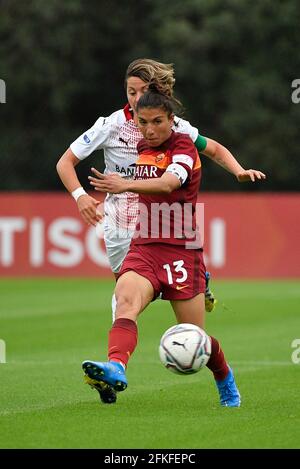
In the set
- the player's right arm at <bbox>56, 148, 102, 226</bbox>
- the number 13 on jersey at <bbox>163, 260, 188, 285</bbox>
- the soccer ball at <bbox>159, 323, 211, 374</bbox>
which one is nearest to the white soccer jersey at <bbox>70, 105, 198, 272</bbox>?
the player's right arm at <bbox>56, 148, 102, 226</bbox>

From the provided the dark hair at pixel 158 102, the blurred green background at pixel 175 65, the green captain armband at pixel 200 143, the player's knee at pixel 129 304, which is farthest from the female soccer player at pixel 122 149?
the blurred green background at pixel 175 65

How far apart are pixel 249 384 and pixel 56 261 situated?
14.9m

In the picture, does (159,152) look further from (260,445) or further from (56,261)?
(56,261)

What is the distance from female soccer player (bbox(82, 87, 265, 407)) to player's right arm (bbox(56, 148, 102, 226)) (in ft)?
1.15

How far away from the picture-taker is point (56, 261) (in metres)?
24.6

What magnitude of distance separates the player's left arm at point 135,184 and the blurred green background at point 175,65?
2478 centimetres

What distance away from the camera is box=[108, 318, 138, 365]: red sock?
25.3ft

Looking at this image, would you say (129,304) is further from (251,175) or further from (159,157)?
(251,175)

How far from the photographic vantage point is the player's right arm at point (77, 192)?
321 inches

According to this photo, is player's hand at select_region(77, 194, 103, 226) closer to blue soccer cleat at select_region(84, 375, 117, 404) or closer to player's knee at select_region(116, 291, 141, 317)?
player's knee at select_region(116, 291, 141, 317)

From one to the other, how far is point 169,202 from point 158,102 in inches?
26.9

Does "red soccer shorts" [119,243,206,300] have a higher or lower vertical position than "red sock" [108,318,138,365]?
higher

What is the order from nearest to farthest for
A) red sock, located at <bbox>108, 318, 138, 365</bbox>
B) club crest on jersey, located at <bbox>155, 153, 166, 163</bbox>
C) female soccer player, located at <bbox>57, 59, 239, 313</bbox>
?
red sock, located at <bbox>108, 318, 138, 365</bbox> → club crest on jersey, located at <bbox>155, 153, 166, 163</bbox> → female soccer player, located at <bbox>57, 59, 239, 313</bbox>

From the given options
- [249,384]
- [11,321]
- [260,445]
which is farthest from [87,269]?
[260,445]
